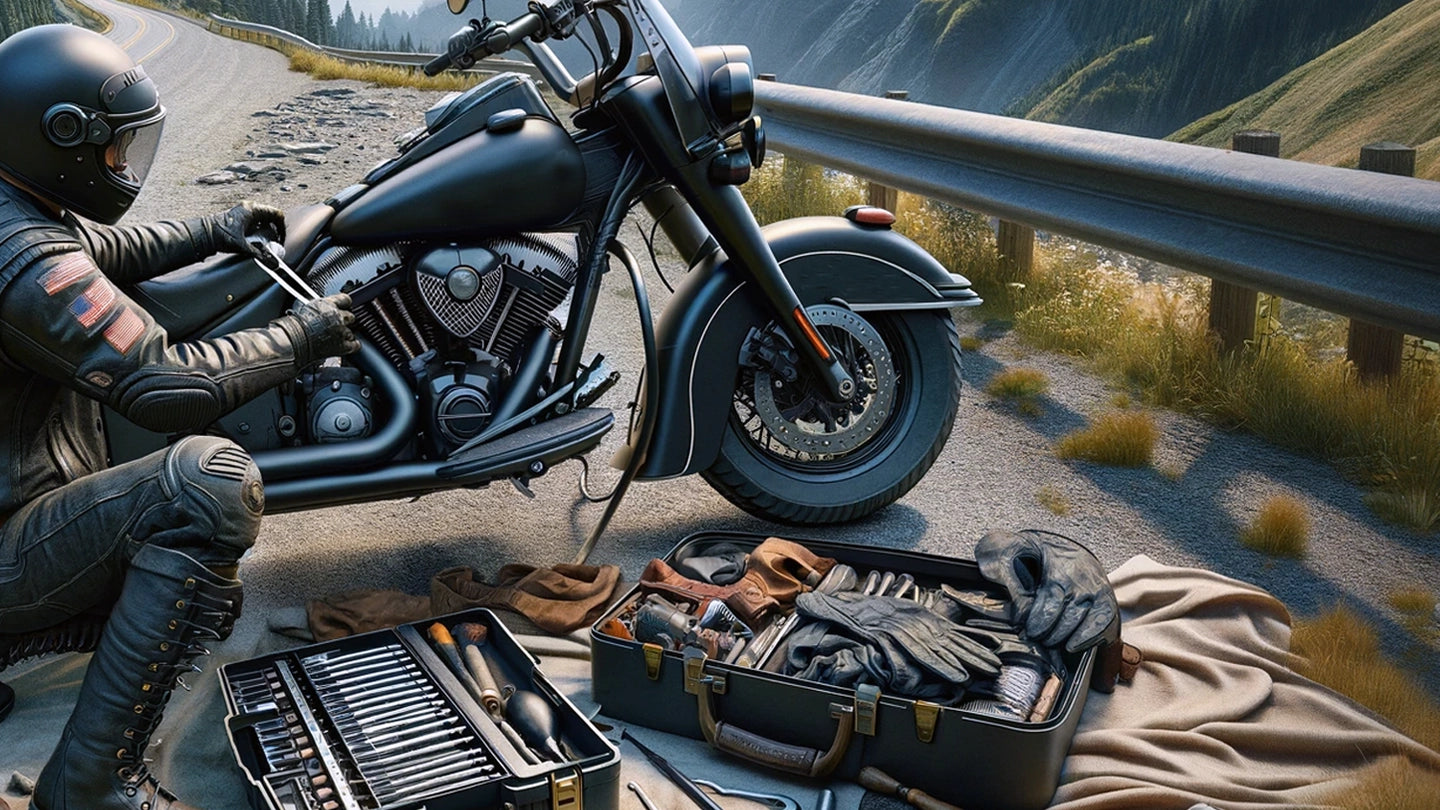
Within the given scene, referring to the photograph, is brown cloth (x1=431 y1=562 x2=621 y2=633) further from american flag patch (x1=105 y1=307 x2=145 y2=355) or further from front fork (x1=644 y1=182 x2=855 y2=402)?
american flag patch (x1=105 y1=307 x2=145 y2=355)

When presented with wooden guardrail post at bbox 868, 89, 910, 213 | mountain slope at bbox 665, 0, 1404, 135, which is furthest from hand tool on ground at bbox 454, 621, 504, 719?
mountain slope at bbox 665, 0, 1404, 135

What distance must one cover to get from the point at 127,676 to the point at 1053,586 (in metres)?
2.13

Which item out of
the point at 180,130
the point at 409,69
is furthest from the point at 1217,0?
the point at 180,130

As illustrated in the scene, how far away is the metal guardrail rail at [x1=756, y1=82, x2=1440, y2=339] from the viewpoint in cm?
322

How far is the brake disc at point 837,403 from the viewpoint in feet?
13.0

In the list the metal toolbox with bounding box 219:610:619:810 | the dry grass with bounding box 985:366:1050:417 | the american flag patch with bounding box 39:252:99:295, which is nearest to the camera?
the american flag patch with bounding box 39:252:99:295

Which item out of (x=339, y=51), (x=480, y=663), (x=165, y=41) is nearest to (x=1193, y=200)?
(x=480, y=663)

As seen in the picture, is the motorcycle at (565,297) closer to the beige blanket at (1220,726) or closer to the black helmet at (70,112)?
the black helmet at (70,112)

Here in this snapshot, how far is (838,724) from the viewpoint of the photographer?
2.78 metres

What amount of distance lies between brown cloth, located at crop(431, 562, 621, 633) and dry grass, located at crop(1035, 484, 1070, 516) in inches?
61.6

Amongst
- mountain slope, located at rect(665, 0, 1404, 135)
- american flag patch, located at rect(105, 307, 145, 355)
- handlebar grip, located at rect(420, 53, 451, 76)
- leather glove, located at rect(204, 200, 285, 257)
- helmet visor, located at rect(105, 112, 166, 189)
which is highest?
handlebar grip, located at rect(420, 53, 451, 76)

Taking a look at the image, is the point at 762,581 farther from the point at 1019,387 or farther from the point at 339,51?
the point at 339,51

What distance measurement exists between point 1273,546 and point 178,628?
3.17 m

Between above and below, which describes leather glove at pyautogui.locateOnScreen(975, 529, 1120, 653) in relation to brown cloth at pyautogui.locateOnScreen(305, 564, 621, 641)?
above
